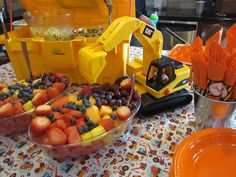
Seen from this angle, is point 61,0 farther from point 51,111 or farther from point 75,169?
point 75,169

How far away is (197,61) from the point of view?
0.48 metres

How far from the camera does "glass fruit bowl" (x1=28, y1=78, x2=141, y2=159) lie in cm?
46

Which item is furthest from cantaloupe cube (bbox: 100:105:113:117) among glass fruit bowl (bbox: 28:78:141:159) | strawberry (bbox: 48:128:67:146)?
strawberry (bbox: 48:128:67:146)

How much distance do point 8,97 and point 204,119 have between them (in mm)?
518

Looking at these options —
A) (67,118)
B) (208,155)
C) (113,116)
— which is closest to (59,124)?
(67,118)

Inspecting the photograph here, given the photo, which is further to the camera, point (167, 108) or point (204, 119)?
point (167, 108)

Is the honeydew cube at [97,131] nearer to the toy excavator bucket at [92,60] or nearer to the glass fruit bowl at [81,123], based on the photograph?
the glass fruit bowl at [81,123]

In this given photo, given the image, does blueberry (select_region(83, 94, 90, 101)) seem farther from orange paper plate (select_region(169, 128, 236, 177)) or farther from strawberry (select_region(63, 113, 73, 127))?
orange paper plate (select_region(169, 128, 236, 177))

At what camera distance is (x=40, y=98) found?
0.59 metres

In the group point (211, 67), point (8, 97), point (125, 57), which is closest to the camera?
point (211, 67)

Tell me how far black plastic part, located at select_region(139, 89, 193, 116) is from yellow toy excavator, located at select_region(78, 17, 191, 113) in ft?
0.04

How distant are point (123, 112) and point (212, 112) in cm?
21

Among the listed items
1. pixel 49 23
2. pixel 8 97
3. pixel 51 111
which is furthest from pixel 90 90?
pixel 49 23

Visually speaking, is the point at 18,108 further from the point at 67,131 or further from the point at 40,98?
the point at 67,131
